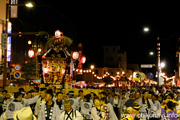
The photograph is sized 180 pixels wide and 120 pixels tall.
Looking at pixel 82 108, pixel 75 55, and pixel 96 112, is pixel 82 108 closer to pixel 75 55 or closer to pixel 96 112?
pixel 96 112

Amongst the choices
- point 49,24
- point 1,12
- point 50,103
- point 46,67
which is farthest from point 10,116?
point 49,24

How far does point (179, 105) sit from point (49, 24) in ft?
147

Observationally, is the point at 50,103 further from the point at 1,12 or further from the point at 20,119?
the point at 1,12

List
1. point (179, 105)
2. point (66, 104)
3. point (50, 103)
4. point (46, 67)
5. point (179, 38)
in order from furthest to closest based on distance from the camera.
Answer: point (179, 38) < point (46, 67) < point (179, 105) < point (50, 103) < point (66, 104)

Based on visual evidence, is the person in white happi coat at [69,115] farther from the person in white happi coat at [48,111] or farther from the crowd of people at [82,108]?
the person in white happi coat at [48,111]

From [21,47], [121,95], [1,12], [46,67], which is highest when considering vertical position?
[1,12]

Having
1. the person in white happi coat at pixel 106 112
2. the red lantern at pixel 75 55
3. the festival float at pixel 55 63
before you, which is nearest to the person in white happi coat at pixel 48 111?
the person in white happi coat at pixel 106 112

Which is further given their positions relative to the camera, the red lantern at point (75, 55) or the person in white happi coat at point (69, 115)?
the red lantern at point (75, 55)

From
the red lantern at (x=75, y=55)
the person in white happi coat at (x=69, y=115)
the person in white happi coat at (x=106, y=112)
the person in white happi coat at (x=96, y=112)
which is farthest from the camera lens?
the red lantern at (x=75, y=55)

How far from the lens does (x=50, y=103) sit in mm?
7961

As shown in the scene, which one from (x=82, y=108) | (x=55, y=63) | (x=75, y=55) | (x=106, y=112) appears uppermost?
(x=75, y=55)

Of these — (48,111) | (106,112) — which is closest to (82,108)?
(106,112)

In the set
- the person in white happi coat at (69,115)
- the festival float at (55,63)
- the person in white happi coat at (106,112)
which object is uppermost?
the festival float at (55,63)

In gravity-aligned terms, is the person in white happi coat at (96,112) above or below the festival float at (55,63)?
below
